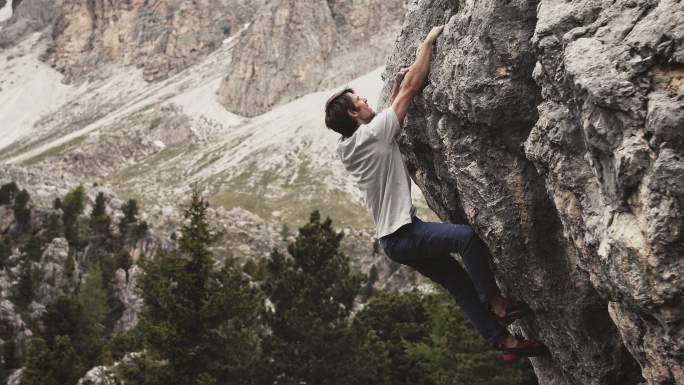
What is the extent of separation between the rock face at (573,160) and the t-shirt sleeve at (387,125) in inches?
22.5

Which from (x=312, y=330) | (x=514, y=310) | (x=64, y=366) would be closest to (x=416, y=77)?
(x=514, y=310)

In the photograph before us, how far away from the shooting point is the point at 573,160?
5406 millimetres

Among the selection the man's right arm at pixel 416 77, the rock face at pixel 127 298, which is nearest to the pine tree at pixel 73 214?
the rock face at pixel 127 298

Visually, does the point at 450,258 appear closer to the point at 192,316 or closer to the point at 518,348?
the point at 518,348

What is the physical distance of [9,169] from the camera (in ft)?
352

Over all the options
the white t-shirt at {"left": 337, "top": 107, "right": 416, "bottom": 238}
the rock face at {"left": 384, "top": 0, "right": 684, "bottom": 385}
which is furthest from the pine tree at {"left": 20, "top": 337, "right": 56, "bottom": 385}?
the white t-shirt at {"left": 337, "top": 107, "right": 416, "bottom": 238}

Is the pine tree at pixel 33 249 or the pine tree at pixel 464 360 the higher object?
the pine tree at pixel 464 360

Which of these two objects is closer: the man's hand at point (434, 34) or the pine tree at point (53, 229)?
the man's hand at point (434, 34)

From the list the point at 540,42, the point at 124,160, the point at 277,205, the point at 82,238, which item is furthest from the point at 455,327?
the point at 124,160

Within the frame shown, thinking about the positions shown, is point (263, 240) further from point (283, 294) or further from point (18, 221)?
point (283, 294)

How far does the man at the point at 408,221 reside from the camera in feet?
23.5

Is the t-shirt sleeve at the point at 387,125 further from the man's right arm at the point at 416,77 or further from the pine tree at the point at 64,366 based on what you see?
the pine tree at the point at 64,366

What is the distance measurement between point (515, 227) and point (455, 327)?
20506 mm

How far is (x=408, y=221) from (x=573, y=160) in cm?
219
